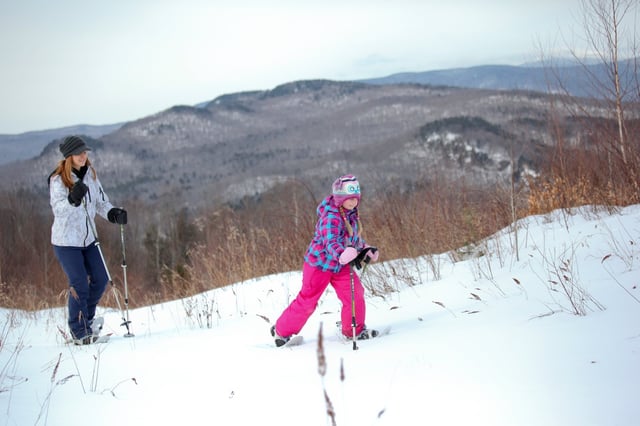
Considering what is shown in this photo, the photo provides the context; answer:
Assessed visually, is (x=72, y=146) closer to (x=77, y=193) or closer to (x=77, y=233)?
(x=77, y=193)

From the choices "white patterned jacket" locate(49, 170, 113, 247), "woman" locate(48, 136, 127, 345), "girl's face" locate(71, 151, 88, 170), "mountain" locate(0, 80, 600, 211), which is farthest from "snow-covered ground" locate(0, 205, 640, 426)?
"mountain" locate(0, 80, 600, 211)

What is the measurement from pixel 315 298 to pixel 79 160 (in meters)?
2.40

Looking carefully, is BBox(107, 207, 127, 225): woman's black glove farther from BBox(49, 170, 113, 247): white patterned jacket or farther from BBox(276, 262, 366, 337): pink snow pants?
BBox(276, 262, 366, 337): pink snow pants

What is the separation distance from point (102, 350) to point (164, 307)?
285cm

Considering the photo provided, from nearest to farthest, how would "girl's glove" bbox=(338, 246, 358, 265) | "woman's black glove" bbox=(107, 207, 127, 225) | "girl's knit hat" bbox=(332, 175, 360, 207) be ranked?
"girl's glove" bbox=(338, 246, 358, 265) → "girl's knit hat" bbox=(332, 175, 360, 207) → "woman's black glove" bbox=(107, 207, 127, 225)

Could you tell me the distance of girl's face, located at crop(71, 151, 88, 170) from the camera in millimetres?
4500

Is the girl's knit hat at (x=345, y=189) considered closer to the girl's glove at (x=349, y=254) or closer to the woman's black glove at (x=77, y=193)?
the girl's glove at (x=349, y=254)

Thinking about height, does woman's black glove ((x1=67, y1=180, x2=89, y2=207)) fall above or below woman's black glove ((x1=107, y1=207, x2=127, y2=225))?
above

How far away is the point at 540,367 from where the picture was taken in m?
2.51

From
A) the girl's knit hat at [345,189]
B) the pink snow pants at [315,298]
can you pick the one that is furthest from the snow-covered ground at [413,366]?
the girl's knit hat at [345,189]

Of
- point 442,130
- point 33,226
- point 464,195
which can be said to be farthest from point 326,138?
point 464,195

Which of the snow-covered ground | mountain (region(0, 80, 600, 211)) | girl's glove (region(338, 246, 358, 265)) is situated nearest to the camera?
the snow-covered ground

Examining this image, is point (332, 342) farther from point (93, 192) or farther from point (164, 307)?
point (164, 307)

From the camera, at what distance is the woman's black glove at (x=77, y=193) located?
4402 mm
